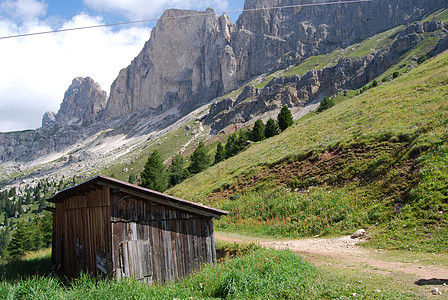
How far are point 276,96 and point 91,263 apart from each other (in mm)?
134225

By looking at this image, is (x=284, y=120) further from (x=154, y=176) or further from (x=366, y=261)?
(x=366, y=261)

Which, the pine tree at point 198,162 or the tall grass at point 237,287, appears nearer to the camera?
the tall grass at point 237,287

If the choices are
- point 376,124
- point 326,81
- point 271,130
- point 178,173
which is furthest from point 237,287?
point 326,81

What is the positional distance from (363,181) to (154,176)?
4095cm

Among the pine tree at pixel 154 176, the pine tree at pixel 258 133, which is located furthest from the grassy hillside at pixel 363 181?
the pine tree at pixel 258 133

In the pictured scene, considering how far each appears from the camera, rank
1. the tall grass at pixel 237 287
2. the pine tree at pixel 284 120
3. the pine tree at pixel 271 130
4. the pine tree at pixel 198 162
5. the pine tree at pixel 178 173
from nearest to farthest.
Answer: the tall grass at pixel 237 287 < the pine tree at pixel 271 130 < the pine tree at pixel 198 162 < the pine tree at pixel 178 173 < the pine tree at pixel 284 120

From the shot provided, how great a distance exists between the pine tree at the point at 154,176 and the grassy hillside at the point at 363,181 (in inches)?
890

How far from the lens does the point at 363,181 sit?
58.2ft

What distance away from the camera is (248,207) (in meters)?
22.2

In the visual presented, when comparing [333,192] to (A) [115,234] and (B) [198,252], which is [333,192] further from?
(A) [115,234]

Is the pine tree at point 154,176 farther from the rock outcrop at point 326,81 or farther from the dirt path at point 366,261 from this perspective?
the rock outcrop at point 326,81

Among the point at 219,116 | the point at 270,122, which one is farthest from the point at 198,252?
the point at 219,116

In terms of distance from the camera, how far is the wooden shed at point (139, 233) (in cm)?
1038

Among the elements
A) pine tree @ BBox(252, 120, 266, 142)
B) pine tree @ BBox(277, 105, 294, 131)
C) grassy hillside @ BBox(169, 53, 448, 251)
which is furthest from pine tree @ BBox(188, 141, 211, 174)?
grassy hillside @ BBox(169, 53, 448, 251)
